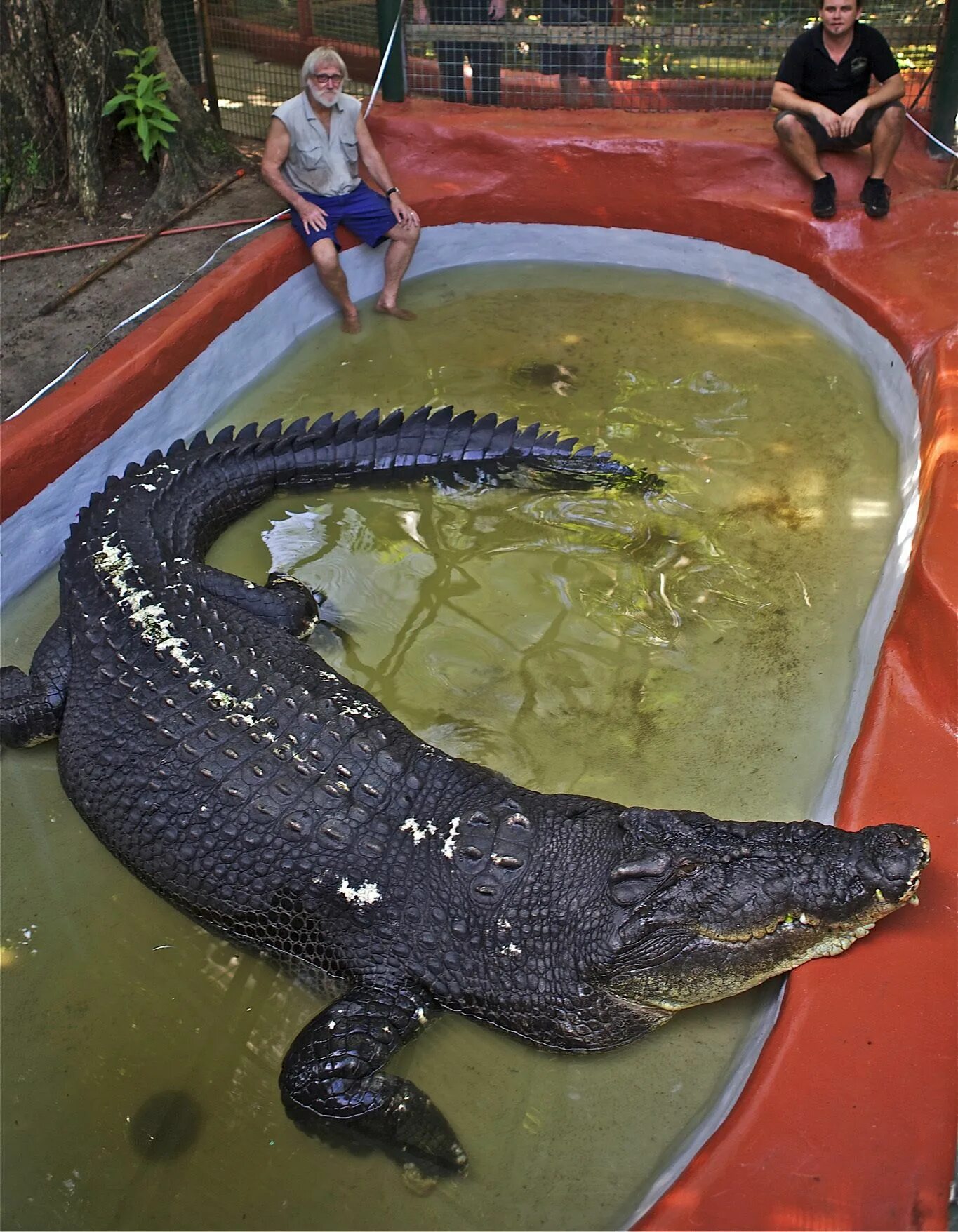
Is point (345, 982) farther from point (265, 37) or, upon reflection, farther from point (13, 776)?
point (265, 37)

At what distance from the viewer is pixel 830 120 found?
5.08 m

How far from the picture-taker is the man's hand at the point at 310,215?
508cm

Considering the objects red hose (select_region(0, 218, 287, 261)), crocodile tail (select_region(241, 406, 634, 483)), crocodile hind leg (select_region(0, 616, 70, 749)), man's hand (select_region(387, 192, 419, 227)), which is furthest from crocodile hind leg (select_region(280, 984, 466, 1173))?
red hose (select_region(0, 218, 287, 261))

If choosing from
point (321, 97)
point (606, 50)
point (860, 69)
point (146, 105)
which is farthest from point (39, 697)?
point (606, 50)

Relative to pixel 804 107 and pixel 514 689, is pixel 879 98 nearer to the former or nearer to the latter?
pixel 804 107

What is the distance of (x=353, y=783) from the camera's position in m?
2.67

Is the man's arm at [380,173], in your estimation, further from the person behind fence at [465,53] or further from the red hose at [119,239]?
the person behind fence at [465,53]

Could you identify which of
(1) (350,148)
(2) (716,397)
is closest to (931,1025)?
(2) (716,397)

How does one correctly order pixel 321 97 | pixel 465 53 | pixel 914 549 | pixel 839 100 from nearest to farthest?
pixel 914 549, pixel 321 97, pixel 839 100, pixel 465 53

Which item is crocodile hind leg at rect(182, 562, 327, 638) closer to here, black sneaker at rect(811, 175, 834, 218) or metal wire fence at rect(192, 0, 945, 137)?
black sneaker at rect(811, 175, 834, 218)

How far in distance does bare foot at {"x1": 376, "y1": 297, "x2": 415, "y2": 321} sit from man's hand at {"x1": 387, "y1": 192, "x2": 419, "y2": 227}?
44 cm

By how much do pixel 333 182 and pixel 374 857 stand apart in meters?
4.02

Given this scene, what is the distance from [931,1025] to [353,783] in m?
1.49

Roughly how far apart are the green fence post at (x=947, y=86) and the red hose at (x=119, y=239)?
3805 mm
